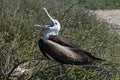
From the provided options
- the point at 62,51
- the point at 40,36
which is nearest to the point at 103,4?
the point at 40,36

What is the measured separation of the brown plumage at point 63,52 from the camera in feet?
11.4

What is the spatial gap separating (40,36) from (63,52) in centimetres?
113

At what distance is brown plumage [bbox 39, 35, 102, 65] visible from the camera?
137 inches

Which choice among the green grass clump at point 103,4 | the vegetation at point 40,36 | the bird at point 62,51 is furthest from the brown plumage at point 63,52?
the green grass clump at point 103,4

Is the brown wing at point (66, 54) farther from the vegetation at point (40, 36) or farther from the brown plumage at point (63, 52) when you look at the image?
the vegetation at point (40, 36)

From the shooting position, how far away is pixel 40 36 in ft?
15.1

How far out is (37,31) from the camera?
4.65 metres

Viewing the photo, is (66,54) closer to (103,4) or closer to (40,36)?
(40,36)

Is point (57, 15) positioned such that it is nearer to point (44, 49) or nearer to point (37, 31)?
point (37, 31)

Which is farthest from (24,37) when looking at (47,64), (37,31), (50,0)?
(50,0)

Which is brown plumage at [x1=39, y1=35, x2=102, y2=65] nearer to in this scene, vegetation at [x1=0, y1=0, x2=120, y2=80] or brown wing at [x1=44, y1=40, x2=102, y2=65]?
brown wing at [x1=44, y1=40, x2=102, y2=65]

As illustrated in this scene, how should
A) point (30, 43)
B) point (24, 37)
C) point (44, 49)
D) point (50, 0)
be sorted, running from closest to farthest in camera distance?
point (44, 49)
point (30, 43)
point (24, 37)
point (50, 0)

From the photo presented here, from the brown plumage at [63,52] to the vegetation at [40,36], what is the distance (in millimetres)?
116

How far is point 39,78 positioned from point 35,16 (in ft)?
5.83
